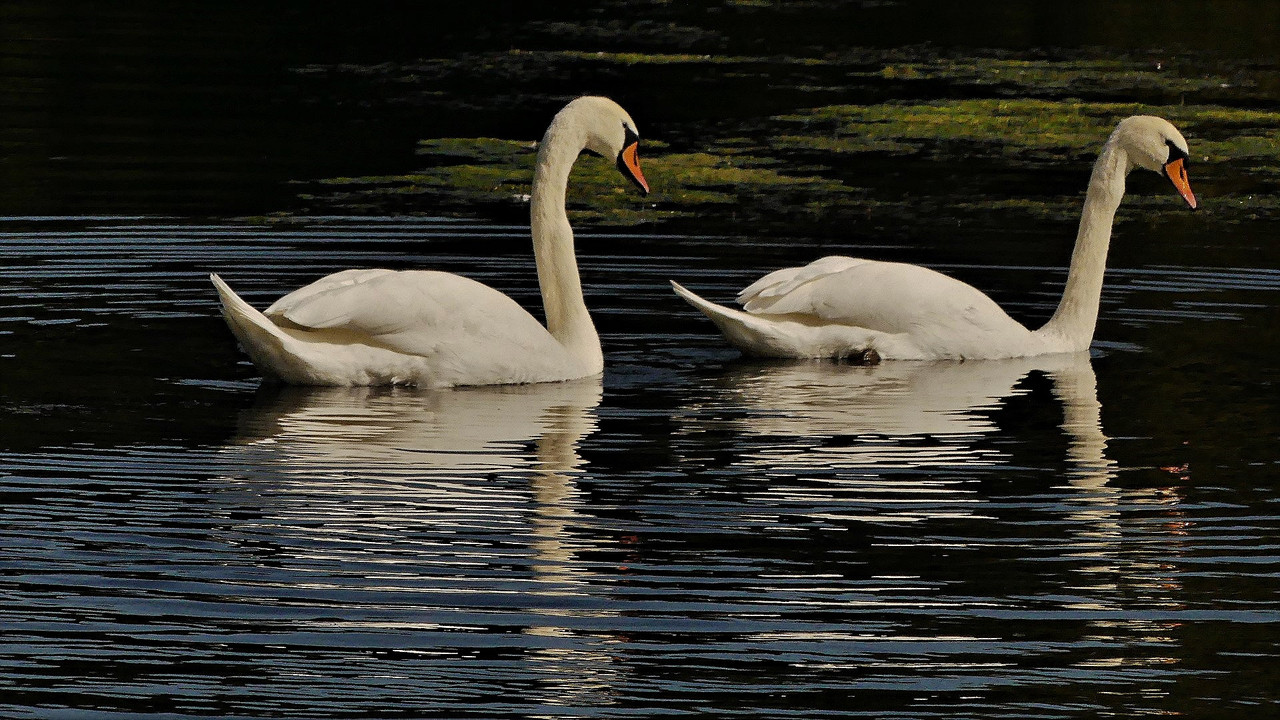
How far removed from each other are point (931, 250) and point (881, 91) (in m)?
7.91

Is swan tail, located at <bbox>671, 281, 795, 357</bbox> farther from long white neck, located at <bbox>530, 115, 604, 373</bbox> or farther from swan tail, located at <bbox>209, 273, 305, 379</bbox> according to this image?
swan tail, located at <bbox>209, 273, 305, 379</bbox>

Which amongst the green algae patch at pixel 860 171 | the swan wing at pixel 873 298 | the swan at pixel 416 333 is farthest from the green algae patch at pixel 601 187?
the swan at pixel 416 333

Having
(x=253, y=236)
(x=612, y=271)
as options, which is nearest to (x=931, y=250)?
(x=612, y=271)

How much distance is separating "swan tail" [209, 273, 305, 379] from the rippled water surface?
8.1 inches

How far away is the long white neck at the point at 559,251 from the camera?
36.2 ft

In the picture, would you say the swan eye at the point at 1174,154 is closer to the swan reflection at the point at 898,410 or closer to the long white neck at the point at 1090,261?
the long white neck at the point at 1090,261

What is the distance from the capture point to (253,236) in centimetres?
1495

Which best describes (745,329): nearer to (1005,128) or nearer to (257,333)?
(257,333)

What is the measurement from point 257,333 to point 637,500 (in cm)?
245

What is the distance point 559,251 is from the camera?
442 inches

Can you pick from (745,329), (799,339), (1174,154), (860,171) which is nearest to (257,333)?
(745,329)

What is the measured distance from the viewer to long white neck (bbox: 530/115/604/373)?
11.0 metres

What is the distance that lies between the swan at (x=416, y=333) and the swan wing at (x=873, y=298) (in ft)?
3.68

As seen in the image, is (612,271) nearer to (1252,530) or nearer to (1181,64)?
(1252,530)
